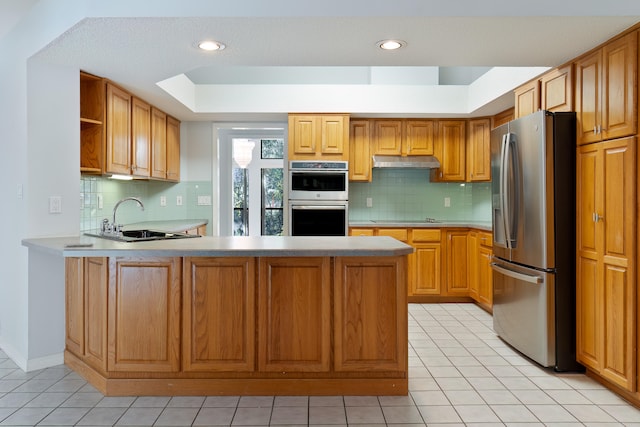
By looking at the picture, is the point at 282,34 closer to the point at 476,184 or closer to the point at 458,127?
the point at 458,127

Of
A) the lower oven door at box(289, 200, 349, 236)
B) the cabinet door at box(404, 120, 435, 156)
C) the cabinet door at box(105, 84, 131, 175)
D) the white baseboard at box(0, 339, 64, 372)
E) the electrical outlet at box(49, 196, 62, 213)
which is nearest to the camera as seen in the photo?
the white baseboard at box(0, 339, 64, 372)

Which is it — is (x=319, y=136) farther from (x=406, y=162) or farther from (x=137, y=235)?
(x=137, y=235)

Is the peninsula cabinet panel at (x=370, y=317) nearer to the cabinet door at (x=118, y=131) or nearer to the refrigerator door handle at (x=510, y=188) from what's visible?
the refrigerator door handle at (x=510, y=188)

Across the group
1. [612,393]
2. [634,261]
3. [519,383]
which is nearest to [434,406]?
[519,383]

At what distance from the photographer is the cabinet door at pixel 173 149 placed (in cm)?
472

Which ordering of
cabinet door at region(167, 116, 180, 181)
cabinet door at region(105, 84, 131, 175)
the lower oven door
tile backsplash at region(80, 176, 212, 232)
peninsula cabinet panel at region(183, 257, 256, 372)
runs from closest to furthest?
peninsula cabinet panel at region(183, 257, 256, 372)
cabinet door at region(105, 84, 131, 175)
tile backsplash at region(80, 176, 212, 232)
the lower oven door
cabinet door at region(167, 116, 180, 181)

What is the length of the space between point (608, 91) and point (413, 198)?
Result: 2896 millimetres

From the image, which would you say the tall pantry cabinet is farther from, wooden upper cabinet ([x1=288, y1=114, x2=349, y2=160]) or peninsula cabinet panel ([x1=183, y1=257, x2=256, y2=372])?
wooden upper cabinet ([x1=288, y1=114, x2=349, y2=160])

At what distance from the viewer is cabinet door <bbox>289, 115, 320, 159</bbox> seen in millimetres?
4641

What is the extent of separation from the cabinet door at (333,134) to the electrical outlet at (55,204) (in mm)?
2586

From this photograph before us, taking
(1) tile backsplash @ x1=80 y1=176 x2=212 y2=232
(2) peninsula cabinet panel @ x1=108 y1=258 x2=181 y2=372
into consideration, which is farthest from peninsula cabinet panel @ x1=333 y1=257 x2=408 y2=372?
(1) tile backsplash @ x1=80 y1=176 x2=212 y2=232

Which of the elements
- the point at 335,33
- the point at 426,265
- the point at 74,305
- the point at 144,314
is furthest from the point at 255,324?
the point at 426,265

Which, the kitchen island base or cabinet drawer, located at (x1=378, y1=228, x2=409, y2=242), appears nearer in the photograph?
the kitchen island base

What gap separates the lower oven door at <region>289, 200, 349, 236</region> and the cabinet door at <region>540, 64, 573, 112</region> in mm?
2198
